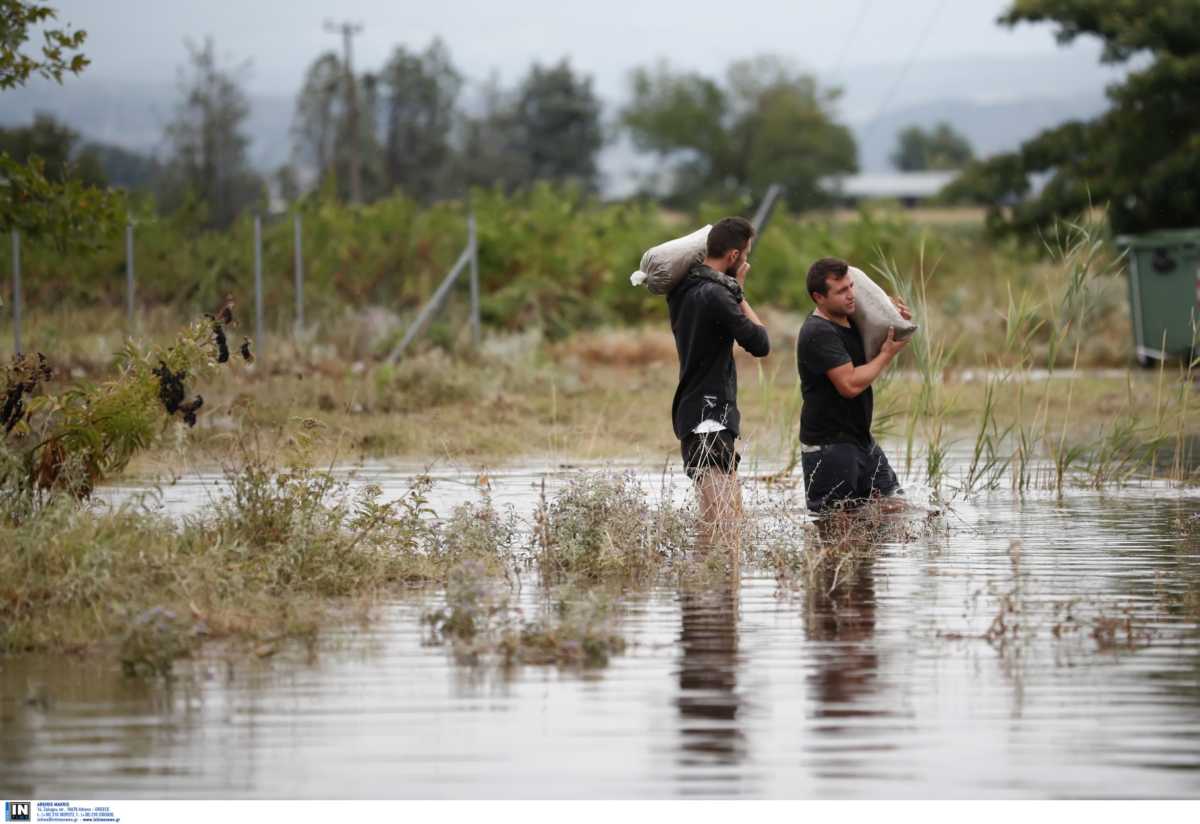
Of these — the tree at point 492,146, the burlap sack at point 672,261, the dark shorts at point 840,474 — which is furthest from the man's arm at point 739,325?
the tree at point 492,146

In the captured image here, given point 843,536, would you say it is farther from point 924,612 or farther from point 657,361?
point 657,361

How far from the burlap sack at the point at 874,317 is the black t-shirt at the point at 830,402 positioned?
0.12 m

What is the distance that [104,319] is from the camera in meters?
23.9

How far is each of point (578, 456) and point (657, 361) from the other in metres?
11.8

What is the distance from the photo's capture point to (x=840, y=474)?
9.91 m

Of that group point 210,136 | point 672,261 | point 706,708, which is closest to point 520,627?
point 706,708

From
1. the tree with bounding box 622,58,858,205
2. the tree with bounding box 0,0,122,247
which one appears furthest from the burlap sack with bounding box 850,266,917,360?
the tree with bounding box 622,58,858,205

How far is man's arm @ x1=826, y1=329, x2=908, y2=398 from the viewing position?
373 inches

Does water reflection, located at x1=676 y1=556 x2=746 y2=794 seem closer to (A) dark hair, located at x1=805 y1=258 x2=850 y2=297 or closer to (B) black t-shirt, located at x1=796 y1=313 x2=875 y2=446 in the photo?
(B) black t-shirt, located at x1=796 y1=313 x2=875 y2=446

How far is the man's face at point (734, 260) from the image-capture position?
9.19 meters

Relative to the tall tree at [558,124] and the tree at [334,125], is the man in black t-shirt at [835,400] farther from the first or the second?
the tall tree at [558,124]

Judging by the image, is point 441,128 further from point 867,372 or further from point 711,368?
point 711,368

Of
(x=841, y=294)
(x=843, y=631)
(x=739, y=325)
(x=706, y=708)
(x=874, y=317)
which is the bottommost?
(x=706, y=708)

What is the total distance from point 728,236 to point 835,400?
126 centimetres
